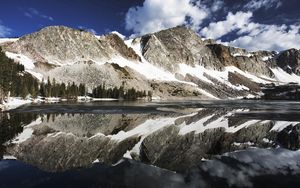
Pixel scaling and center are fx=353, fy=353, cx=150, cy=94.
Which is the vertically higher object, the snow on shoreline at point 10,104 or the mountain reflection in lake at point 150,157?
the snow on shoreline at point 10,104

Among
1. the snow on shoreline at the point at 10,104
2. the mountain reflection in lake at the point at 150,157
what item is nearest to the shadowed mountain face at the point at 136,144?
the mountain reflection in lake at the point at 150,157

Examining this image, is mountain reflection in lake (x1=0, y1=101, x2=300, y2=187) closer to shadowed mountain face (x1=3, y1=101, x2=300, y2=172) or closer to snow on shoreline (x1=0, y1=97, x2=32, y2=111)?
shadowed mountain face (x1=3, y1=101, x2=300, y2=172)

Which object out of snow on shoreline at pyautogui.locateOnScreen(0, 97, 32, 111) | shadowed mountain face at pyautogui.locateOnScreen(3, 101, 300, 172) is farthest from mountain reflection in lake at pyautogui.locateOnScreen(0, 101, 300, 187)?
snow on shoreline at pyautogui.locateOnScreen(0, 97, 32, 111)

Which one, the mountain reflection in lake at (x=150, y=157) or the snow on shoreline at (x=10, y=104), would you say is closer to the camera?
the mountain reflection in lake at (x=150, y=157)

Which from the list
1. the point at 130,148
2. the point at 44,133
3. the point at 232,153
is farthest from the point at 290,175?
the point at 44,133

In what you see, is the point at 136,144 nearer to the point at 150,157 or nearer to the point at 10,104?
the point at 150,157

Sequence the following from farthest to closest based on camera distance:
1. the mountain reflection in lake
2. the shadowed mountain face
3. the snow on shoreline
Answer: the snow on shoreline
the shadowed mountain face
the mountain reflection in lake

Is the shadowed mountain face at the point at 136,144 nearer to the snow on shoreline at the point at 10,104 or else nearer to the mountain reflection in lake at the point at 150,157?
the mountain reflection in lake at the point at 150,157

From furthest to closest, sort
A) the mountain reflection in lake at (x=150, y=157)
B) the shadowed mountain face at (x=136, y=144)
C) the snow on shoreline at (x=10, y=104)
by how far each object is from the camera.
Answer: the snow on shoreline at (x=10, y=104), the shadowed mountain face at (x=136, y=144), the mountain reflection in lake at (x=150, y=157)

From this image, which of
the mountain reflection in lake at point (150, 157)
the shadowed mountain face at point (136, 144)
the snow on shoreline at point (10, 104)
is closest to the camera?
the mountain reflection in lake at point (150, 157)

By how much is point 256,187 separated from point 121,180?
282 inches

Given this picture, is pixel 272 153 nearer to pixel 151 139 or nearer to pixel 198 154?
pixel 198 154

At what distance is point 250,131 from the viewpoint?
43.8 metres

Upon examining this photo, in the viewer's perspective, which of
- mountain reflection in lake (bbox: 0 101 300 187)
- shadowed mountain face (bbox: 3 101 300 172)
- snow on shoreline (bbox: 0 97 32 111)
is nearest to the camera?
mountain reflection in lake (bbox: 0 101 300 187)
